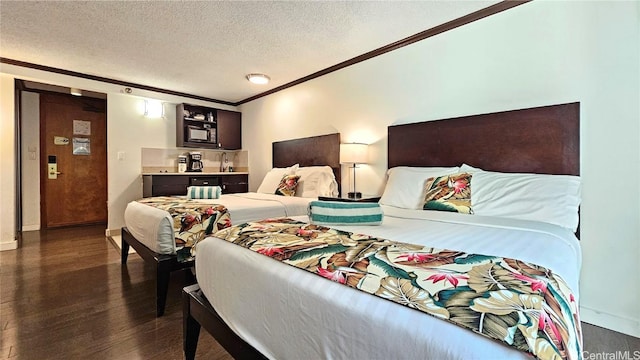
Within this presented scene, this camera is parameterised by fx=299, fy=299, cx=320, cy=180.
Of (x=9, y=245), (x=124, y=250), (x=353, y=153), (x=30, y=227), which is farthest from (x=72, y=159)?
(x=353, y=153)

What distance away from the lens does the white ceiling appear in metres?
2.49

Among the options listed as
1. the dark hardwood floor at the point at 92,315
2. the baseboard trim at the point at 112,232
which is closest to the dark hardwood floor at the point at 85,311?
the dark hardwood floor at the point at 92,315

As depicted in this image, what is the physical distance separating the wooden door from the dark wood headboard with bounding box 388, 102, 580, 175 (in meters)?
5.54

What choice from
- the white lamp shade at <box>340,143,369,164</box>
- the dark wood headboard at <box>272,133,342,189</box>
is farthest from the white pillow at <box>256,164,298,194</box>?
the white lamp shade at <box>340,143,369,164</box>

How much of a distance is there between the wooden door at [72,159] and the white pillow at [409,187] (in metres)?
5.52

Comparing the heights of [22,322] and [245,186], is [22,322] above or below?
below

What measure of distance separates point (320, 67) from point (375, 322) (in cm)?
366

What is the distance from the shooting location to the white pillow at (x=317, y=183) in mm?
3663

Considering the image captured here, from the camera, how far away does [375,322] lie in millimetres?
763

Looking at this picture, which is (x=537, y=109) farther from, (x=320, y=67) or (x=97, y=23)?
(x=97, y=23)

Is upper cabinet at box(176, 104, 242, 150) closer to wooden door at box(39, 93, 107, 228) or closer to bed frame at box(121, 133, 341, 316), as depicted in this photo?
bed frame at box(121, 133, 341, 316)

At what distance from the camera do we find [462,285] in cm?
77

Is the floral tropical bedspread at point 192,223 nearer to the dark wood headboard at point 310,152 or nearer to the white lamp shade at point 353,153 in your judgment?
the white lamp shade at point 353,153

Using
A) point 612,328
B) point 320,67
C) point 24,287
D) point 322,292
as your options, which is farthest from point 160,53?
point 612,328
